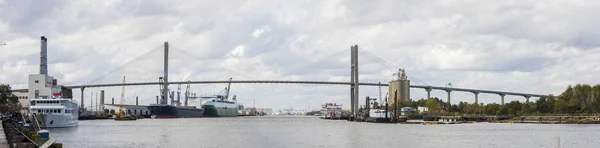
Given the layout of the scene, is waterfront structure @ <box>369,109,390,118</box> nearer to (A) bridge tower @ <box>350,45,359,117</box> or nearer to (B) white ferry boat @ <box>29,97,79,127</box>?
(A) bridge tower @ <box>350,45,359,117</box>

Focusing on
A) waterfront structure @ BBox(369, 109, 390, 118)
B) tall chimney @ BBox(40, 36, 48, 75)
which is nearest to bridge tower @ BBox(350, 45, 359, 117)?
waterfront structure @ BBox(369, 109, 390, 118)

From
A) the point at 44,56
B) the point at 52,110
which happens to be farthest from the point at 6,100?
the point at 44,56

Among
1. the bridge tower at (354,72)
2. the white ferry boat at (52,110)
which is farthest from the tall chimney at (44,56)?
the bridge tower at (354,72)

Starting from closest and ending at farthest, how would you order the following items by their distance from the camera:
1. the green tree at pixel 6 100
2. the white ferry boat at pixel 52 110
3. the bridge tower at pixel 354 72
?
the white ferry boat at pixel 52 110, the green tree at pixel 6 100, the bridge tower at pixel 354 72

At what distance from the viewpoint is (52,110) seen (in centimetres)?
9450

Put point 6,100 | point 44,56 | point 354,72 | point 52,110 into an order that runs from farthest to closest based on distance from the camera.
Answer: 1. point 354,72
2. point 44,56
3. point 6,100
4. point 52,110

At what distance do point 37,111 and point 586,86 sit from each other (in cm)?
10550

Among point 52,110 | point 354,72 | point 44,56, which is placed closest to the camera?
point 52,110

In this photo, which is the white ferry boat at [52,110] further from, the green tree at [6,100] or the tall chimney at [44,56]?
the tall chimney at [44,56]

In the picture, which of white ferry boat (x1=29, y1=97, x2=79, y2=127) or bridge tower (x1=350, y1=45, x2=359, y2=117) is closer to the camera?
white ferry boat (x1=29, y1=97, x2=79, y2=127)

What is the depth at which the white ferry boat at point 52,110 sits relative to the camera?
9156cm

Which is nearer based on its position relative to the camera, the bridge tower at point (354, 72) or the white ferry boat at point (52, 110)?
the white ferry boat at point (52, 110)

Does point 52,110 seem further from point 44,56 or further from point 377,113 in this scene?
point 377,113

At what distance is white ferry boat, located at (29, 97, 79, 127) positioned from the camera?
91562 millimetres
